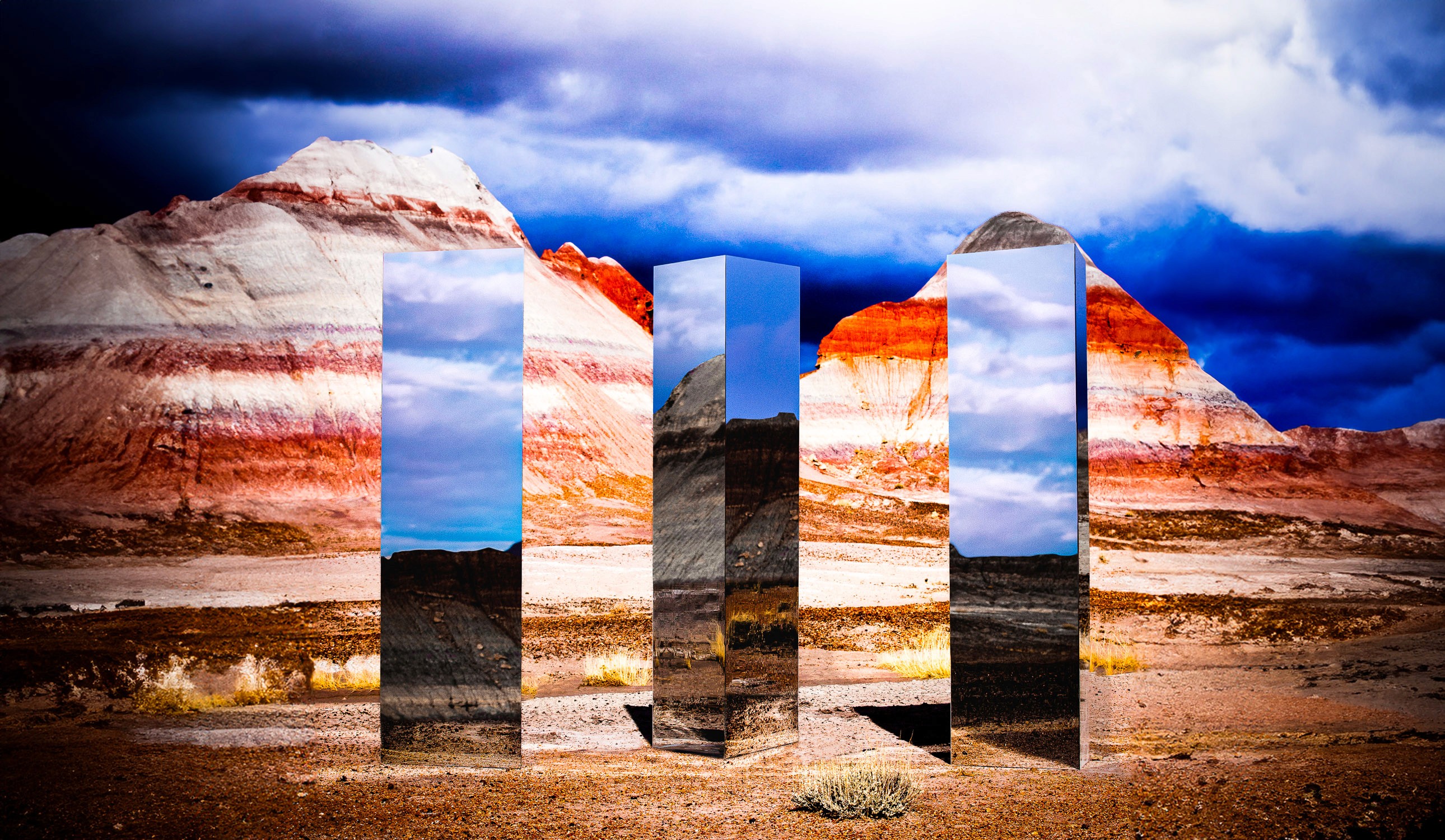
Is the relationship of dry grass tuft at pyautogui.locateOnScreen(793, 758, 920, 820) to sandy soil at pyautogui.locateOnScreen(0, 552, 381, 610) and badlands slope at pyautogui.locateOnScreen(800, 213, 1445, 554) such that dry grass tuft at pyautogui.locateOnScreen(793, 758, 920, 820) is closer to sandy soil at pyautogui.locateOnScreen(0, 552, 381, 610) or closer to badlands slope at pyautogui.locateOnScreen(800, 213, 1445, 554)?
sandy soil at pyautogui.locateOnScreen(0, 552, 381, 610)

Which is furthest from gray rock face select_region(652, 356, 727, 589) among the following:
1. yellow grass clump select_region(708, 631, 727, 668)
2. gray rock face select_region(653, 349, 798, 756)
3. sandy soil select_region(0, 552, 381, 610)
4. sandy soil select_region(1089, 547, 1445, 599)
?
sandy soil select_region(1089, 547, 1445, 599)

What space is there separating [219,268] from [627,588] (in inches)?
1034

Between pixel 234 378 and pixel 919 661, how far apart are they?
106ft

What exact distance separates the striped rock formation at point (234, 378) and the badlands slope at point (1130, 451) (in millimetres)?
9123

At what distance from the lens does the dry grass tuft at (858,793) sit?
18.8ft

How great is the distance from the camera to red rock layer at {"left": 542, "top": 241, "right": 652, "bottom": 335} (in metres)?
54.4

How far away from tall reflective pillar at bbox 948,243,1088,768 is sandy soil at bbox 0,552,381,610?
18.1 meters

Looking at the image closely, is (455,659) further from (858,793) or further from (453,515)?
(858,793)

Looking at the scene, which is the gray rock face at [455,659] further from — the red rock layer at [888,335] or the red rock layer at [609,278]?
the red rock layer at [888,335]

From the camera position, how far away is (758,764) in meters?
6.92

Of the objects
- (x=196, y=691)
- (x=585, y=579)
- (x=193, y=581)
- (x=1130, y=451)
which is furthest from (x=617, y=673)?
(x=1130, y=451)

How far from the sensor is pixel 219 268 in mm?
41562

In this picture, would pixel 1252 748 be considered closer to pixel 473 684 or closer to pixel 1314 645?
pixel 473 684

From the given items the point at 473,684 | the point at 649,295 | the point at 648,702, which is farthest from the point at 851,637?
the point at 649,295
